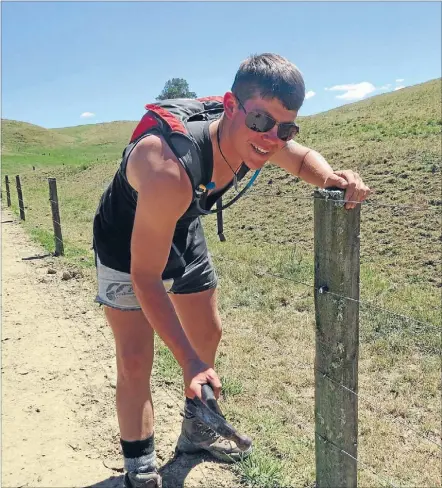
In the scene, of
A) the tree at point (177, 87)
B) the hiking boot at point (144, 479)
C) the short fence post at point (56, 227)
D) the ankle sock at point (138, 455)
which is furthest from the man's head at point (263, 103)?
the tree at point (177, 87)

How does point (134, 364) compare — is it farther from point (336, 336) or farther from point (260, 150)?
point (260, 150)

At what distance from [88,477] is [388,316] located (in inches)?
134

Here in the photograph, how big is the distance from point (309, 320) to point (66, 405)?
8.48 feet

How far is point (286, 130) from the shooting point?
6.12 feet

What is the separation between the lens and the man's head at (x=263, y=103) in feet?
5.86

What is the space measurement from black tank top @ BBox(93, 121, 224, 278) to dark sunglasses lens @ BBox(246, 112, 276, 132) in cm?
19

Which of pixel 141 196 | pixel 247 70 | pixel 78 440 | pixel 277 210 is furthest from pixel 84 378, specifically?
pixel 277 210

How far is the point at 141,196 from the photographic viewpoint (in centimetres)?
169

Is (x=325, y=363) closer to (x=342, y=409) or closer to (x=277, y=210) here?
(x=342, y=409)

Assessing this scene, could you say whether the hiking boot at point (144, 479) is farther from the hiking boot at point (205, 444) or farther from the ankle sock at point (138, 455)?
the hiking boot at point (205, 444)

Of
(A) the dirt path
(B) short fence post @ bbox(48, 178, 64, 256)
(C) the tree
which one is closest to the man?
(A) the dirt path

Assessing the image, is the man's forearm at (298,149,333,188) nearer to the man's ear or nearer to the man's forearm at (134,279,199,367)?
the man's ear

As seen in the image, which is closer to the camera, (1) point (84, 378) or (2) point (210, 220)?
(1) point (84, 378)

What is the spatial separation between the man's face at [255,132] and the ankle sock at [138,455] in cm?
148
